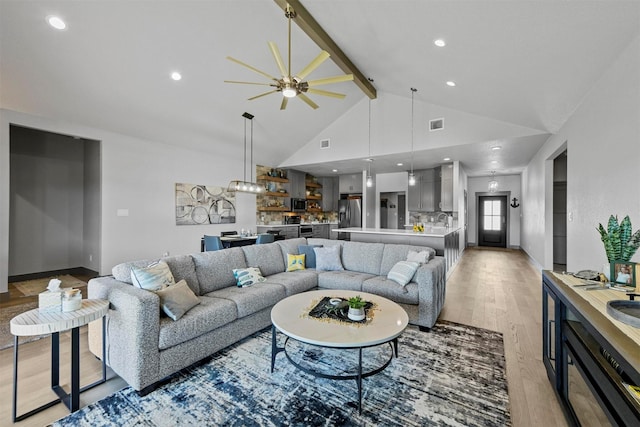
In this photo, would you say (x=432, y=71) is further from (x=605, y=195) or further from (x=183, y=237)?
(x=183, y=237)

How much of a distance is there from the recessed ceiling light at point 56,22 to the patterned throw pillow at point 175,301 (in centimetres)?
333

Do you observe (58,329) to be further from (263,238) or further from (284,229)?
(284,229)

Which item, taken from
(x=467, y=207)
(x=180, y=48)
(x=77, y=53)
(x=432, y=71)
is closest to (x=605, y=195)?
(x=432, y=71)

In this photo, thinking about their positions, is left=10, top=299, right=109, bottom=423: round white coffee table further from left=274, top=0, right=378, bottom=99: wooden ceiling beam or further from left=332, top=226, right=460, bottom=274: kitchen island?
left=332, top=226, right=460, bottom=274: kitchen island

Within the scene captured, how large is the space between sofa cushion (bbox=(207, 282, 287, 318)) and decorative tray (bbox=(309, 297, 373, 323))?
702 mm

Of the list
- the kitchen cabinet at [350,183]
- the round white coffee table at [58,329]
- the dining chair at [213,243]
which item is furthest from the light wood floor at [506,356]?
the kitchen cabinet at [350,183]

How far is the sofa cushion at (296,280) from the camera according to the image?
3.37m

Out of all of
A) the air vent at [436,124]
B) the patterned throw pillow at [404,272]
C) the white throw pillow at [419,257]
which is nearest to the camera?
the patterned throw pillow at [404,272]

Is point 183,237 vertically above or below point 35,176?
below

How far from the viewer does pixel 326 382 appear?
2.17m

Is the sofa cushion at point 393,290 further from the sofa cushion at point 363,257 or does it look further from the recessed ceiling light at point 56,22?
the recessed ceiling light at point 56,22

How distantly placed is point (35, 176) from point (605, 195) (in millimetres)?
9388

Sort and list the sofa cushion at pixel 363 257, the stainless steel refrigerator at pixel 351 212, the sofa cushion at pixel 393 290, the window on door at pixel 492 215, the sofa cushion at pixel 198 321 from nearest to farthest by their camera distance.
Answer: the sofa cushion at pixel 198 321 < the sofa cushion at pixel 393 290 < the sofa cushion at pixel 363 257 < the stainless steel refrigerator at pixel 351 212 < the window on door at pixel 492 215

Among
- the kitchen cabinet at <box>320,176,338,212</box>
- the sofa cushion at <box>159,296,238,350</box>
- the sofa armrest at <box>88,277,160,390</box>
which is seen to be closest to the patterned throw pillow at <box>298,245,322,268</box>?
the sofa cushion at <box>159,296,238,350</box>
